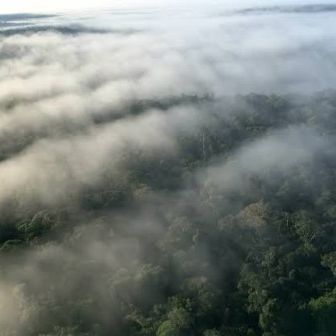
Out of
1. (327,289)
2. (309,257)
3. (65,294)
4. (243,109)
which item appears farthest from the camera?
(243,109)

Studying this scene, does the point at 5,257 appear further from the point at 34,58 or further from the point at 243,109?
the point at 34,58

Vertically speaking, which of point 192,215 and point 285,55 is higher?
point 192,215

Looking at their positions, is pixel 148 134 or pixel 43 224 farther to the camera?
pixel 148 134

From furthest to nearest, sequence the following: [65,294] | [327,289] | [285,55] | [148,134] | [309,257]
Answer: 1. [285,55]
2. [148,134]
3. [309,257]
4. [327,289]
5. [65,294]

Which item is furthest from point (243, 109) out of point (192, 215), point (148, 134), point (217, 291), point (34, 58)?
point (34, 58)

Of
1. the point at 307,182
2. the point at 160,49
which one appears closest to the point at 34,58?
the point at 160,49

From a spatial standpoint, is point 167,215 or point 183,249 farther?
point 167,215
